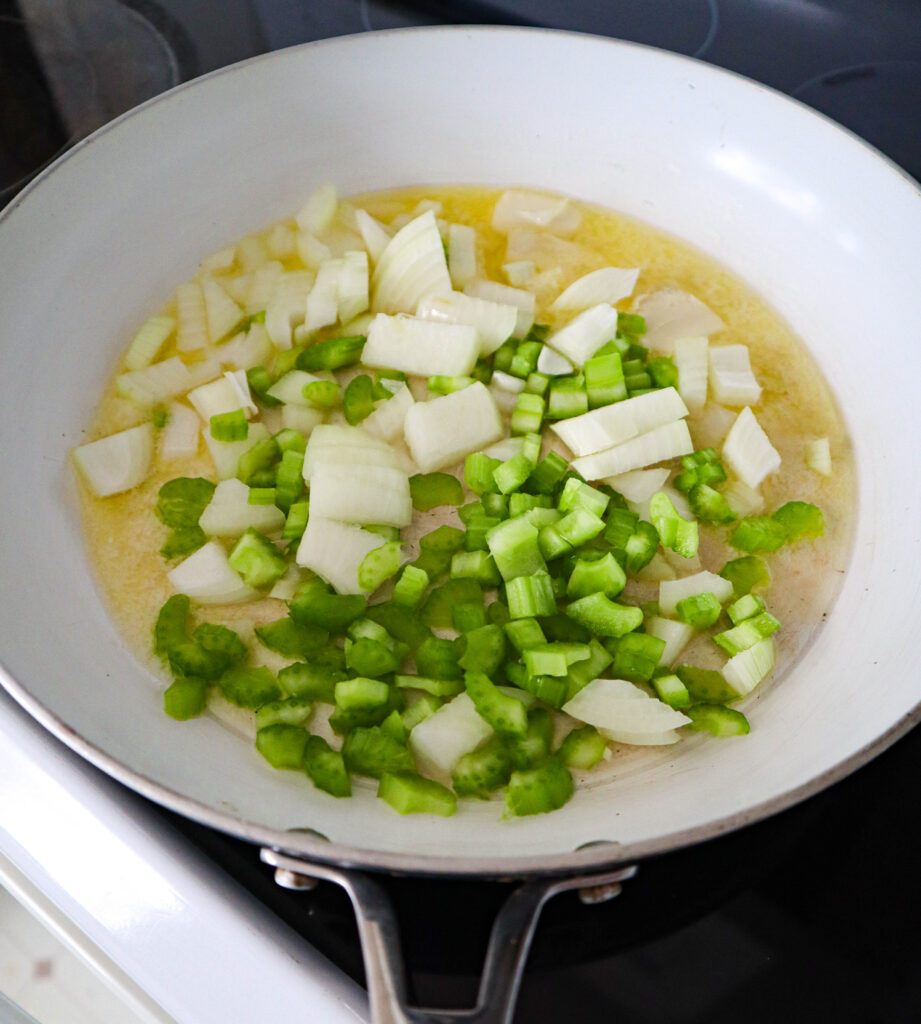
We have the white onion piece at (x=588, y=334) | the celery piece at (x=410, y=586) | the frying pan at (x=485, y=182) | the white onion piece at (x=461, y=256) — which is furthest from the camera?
the white onion piece at (x=461, y=256)

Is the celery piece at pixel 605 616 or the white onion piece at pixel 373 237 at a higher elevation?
the white onion piece at pixel 373 237

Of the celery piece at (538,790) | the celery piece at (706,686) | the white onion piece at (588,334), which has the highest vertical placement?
the white onion piece at (588,334)

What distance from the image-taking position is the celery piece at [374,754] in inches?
35.5

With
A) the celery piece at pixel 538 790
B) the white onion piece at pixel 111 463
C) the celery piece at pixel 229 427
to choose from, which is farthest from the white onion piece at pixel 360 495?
the celery piece at pixel 538 790

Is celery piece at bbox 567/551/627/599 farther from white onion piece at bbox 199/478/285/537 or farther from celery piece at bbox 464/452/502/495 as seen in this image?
white onion piece at bbox 199/478/285/537

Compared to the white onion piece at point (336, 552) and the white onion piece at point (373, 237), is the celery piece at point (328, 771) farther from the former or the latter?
the white onion piece at point (373, 237)

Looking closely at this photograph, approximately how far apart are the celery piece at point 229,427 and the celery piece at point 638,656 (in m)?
0.52

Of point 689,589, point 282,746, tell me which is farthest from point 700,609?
point 282,746

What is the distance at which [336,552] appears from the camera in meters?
1.04

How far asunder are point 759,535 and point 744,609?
11cm

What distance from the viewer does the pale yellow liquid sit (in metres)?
1.06

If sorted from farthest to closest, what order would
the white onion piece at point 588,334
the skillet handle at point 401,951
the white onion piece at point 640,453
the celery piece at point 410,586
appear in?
the white onion piece at point 588,334, the white onion piece at point 640,453, the celery piece at point 410,586, the skillet handle at point 401,951

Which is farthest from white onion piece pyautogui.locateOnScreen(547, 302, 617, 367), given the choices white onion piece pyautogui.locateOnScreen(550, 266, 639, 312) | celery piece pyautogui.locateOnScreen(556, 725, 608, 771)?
celery piece pyautogui.locateOnScreen(556, 725, 608, 771)

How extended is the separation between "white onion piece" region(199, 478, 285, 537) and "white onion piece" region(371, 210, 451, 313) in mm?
358
